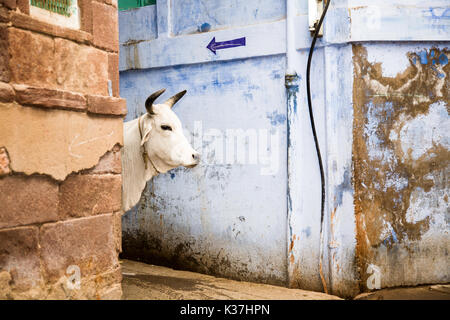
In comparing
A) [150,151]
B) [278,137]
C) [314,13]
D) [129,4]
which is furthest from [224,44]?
[129,4]

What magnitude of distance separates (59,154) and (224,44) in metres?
2.59

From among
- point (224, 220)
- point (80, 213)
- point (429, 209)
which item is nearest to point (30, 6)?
point (80, 213)

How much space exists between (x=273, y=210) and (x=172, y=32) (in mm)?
2290

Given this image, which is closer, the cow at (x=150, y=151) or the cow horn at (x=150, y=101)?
the cow horn at (x=150, y=101)

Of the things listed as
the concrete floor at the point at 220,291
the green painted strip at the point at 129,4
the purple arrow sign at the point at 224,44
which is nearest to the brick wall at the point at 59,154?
the concrete floor at the point at 220,291

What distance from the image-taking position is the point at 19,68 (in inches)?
86.5

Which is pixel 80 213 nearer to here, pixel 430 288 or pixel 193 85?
pixel 193 85

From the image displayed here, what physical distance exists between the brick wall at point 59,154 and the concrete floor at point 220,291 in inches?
43.0

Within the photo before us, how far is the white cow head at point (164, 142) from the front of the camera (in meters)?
3.90

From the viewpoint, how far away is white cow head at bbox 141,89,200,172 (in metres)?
3.90

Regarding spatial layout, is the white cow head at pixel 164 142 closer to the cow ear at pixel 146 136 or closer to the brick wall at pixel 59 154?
the cow ear at pixel 146 136

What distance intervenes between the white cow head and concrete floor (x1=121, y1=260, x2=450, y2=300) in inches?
42.6

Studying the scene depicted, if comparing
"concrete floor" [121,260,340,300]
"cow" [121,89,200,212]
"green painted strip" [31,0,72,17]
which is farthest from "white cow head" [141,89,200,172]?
"green painted strip" [31,0,72,17]

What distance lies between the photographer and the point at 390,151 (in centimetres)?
404
